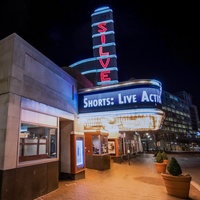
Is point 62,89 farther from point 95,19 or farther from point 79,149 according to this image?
point 95,19

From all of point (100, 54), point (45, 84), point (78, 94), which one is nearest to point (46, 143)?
point (45, 84)

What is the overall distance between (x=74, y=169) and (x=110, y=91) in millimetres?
4897

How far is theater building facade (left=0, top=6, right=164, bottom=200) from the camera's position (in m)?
5.82

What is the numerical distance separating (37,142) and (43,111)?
4.44 ft

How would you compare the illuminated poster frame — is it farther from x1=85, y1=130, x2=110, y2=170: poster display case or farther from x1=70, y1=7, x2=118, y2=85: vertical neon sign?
x1=70, y1=7, x2=118, y2=85: vertical neon sign

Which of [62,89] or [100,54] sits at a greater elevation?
[100,54]

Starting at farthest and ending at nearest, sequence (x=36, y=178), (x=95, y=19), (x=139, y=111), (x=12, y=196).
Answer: (x=95, y=19), (x=139, y=111), (x=36, y=178), (x=12, y=196)

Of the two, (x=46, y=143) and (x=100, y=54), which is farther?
(x=100, y=54)

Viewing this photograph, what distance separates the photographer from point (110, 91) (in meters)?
9.87

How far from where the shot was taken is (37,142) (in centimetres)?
728

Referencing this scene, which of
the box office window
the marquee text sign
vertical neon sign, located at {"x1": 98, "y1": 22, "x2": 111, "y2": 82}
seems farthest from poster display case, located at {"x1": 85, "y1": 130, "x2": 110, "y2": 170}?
vertical neon sign, located at {"x1": 98, "y1": 22, "x2": 111, "y2": 82}

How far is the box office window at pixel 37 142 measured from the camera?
646 centimetres

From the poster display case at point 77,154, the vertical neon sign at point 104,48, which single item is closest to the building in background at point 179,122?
the vertical neon sign at point 104,48

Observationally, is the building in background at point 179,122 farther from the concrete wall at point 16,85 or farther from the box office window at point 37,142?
the concrete wall at point 16,85
